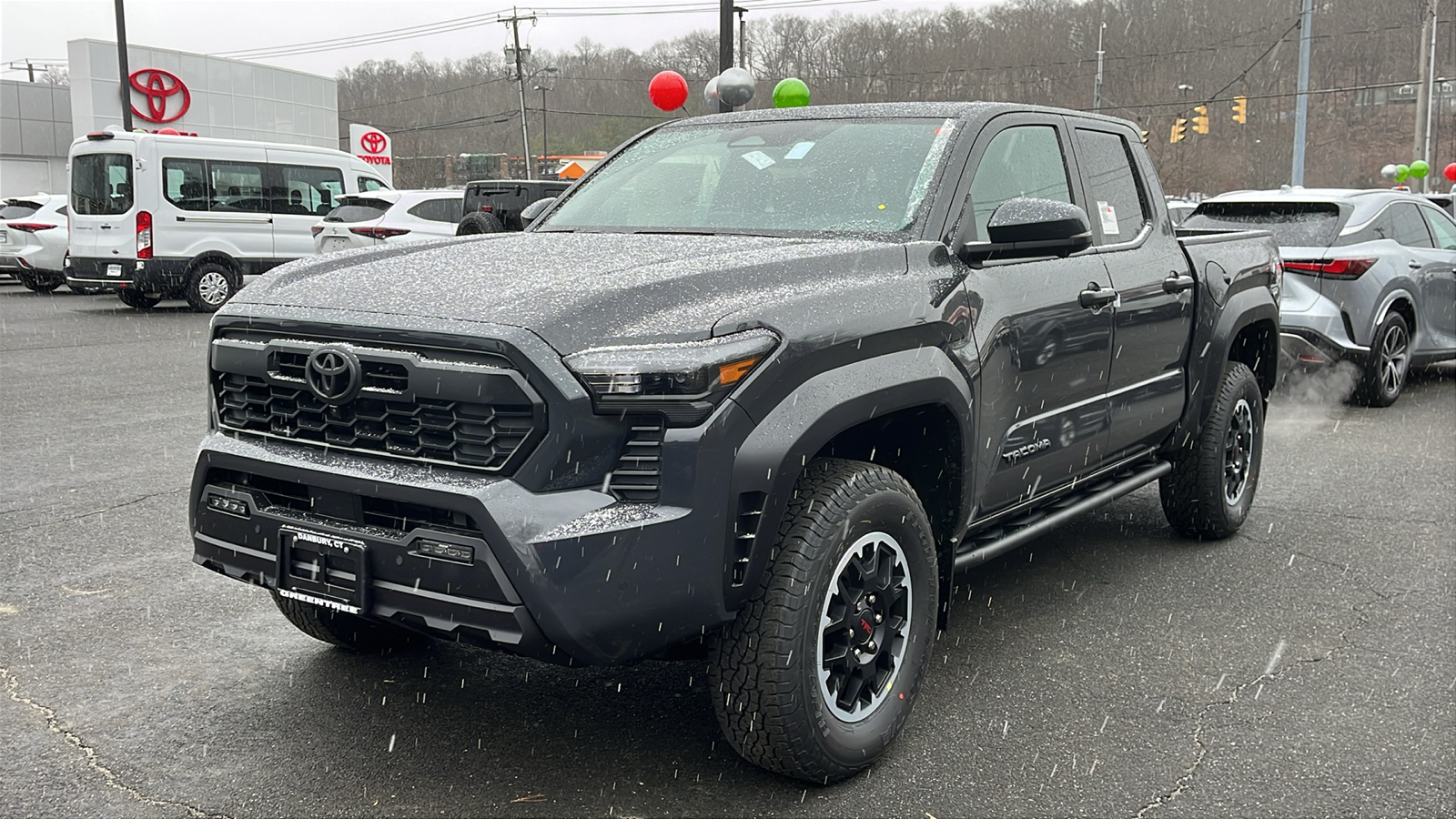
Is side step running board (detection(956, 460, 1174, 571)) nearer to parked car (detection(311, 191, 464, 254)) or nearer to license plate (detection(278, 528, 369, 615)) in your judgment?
license plate (detection(278, 528, 369, 615))

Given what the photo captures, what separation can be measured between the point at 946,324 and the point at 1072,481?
1.25 meters

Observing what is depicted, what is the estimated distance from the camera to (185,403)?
948 centimetres

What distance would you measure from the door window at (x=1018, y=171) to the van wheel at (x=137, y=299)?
16.0 metres

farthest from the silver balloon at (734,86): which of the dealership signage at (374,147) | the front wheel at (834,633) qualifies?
the dealership signage at (374,147)

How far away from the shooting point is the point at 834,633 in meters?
3.23

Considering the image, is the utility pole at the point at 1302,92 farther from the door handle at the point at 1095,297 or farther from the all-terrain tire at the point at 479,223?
the door handle at the point at 1095,297

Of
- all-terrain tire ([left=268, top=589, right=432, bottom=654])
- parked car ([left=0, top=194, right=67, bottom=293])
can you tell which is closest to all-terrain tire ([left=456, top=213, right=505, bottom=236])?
parked car ([left=0, top=194, right=67, bottom=293])

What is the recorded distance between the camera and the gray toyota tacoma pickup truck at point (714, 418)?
110 inches

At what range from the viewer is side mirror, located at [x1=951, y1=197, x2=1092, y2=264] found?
12.0 ft

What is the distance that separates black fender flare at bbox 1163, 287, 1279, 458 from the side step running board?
164 millimetres

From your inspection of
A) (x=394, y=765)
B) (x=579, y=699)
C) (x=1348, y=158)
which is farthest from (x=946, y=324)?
(x=1348, y=158)

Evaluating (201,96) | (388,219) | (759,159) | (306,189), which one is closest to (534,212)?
(759,159)

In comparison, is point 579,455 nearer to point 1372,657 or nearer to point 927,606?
point 927,606

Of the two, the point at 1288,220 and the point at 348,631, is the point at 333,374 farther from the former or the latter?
the point at 1288,220
